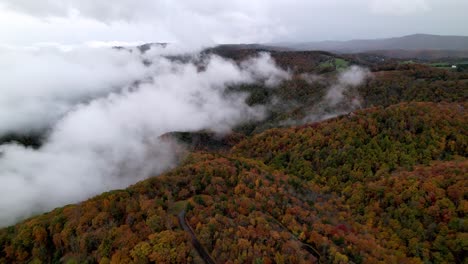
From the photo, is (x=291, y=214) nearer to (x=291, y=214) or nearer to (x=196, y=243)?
(x=291, y=214)

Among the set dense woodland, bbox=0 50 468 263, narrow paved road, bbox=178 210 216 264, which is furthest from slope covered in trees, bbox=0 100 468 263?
narrow paved road, bbox=178 210 216 264

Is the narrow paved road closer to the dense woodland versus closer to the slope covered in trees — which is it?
the dense woodland

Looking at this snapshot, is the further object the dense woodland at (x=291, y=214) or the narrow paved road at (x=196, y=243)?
the dense woodland at (x=291, y=214)

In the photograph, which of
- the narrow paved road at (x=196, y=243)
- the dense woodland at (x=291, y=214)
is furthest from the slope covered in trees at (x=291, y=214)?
the narrow paved road at (x=196, y=243)

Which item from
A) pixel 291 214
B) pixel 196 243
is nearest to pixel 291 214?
pixel 291 214

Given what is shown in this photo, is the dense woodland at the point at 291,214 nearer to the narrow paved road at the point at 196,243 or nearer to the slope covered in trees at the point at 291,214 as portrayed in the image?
the slope covered in trees at the point at 291,214

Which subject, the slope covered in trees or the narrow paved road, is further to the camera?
the slope covered in trees
